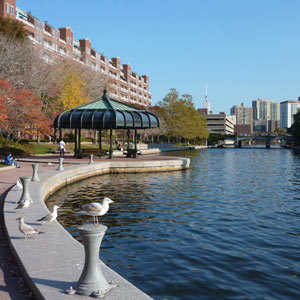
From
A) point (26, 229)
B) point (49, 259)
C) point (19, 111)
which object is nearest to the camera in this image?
point (49, 259)

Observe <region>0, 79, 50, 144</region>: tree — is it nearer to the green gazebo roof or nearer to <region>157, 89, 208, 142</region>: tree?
the green gazebo roof

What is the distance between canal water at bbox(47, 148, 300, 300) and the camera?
26.8ft

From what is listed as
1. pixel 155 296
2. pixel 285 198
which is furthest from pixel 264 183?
pixel 155 296

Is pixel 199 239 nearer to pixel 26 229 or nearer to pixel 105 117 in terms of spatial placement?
pixel 26 229

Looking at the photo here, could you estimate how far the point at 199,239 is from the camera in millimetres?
11781

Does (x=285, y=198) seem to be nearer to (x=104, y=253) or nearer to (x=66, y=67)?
(x=104, y=253)

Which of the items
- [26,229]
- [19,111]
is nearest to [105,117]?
[19,111]

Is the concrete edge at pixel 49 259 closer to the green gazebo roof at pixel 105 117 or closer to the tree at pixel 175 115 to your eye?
the green gazebo roof at pixel 105 117

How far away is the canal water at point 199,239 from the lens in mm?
8172

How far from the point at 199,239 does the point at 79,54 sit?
95.9 meters

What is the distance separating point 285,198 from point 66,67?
188 feet

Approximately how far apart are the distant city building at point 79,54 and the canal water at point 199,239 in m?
51.7

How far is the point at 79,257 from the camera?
7.21 metres

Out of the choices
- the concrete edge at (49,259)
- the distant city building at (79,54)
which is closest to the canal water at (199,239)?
the concrete edge at (49,259)
